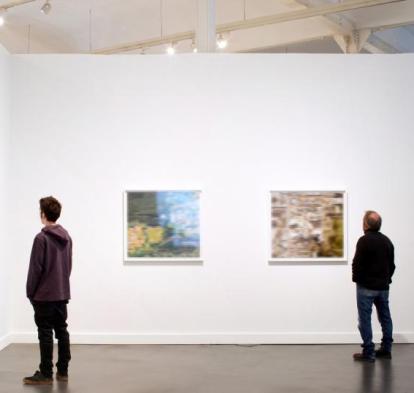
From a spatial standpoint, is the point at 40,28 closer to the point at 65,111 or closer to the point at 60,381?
the point at 65,111

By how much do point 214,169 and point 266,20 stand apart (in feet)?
16.6

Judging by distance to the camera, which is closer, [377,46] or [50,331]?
[50,331]

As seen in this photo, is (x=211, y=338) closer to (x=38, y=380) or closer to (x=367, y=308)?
(x=367, y=308)

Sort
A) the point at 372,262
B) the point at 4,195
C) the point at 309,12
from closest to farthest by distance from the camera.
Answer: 1. the point at 372,262
2. the point at 4,195
3. the point at 309,12

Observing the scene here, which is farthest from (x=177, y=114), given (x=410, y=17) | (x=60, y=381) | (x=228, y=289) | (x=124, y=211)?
(x=410, y=17)

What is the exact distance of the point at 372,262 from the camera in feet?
27.2

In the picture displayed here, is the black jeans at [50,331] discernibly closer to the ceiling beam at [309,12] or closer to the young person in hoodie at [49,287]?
the young person in hoodie at [49,287]

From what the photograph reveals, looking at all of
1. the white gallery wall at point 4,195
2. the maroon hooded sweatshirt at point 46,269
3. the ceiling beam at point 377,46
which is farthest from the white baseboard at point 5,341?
the ceiling beam at point 377,46

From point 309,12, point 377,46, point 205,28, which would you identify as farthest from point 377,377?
point 377,46

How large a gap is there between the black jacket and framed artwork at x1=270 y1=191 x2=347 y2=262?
3.99ft

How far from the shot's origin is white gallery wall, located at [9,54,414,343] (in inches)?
375

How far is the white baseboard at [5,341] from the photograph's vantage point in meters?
9.09

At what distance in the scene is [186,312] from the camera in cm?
952

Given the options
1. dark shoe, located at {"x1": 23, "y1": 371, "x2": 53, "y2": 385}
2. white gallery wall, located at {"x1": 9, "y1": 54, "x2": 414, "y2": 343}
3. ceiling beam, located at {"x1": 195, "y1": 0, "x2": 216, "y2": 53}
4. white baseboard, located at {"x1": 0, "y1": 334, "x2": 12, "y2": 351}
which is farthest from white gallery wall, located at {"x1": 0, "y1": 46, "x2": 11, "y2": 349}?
ceiling beam, located at {"x1": 195, "y1": 0, "x2": 216, "y2": 53}
